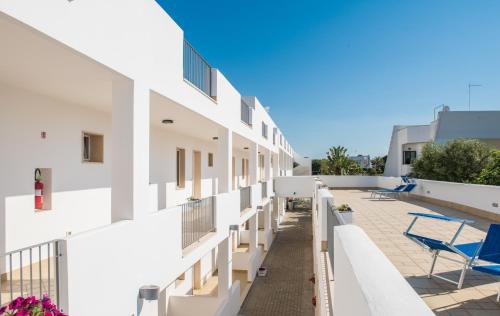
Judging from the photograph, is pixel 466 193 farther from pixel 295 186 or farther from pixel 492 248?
pixel 295 186

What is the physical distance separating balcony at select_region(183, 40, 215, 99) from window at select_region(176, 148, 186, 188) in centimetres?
418

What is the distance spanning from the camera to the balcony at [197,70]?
24.4ft

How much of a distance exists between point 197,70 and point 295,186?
52.8ft

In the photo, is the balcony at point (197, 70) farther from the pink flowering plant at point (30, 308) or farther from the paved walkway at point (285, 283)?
the paved walkway at point (285, 283)

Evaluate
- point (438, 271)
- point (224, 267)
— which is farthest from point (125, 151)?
point (224, 267)

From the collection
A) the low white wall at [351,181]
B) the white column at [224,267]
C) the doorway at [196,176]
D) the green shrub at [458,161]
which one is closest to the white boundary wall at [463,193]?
the green shrub at [458,161]

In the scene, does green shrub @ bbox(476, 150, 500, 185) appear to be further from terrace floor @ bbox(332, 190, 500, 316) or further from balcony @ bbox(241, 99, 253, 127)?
balcony @ bbox(241, 99, 253, 127)

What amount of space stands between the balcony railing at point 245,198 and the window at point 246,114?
278 cm

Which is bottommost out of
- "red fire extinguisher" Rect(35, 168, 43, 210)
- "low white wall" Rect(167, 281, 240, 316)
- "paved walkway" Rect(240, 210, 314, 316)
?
"paved walkway" Rect(240, 210, 314, 316)

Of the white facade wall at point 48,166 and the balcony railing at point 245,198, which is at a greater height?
the white facade wall at point 48,166

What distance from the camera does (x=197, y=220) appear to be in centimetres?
824

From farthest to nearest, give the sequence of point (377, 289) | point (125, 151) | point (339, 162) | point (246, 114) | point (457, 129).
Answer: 1. point (339, 162)
2. point (457, 129)
3. point (246, 114)
4. point (125, 151)
5. point (377, 289)

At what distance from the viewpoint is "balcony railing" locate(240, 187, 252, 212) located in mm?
13372

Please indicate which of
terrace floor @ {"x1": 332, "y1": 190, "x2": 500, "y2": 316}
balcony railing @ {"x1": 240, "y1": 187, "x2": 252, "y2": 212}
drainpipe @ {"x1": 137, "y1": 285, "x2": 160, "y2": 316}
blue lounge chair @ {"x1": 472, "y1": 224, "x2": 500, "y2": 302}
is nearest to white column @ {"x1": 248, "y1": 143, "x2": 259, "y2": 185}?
balcony railing @ {"x1": 240, "y1": 187, "x2": 252, "y2": 212}
